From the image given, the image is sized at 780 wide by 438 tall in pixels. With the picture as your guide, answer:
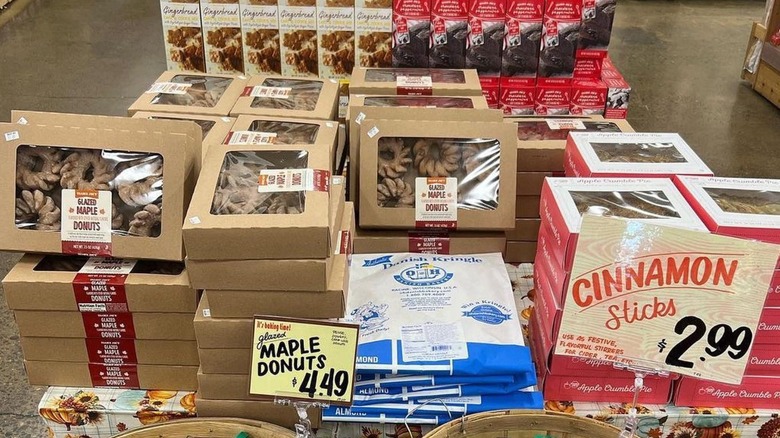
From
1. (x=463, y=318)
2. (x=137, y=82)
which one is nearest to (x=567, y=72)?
(x=463, y=318)

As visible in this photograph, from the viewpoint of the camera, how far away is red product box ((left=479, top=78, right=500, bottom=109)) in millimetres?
2565

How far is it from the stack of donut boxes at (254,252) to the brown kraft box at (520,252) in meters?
0.51

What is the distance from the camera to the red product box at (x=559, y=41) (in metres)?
2.45

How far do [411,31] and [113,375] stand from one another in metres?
1.62

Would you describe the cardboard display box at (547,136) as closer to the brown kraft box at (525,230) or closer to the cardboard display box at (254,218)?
the brown kraft box at (525,230)

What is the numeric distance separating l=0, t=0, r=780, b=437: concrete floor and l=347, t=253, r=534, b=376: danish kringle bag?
69.7 inches

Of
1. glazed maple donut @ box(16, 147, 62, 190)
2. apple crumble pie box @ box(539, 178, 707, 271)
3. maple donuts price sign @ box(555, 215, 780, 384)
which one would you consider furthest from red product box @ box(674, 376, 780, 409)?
glazed maple donut @ box(16, 147, 62, 190)

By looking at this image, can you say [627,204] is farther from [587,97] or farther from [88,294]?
[587,97]

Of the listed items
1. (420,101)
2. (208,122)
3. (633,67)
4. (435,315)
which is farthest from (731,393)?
(633,67)

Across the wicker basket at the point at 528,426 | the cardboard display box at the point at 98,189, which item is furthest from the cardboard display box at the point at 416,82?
the wicker basket at the point at 528,426

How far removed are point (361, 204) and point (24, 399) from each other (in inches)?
53.9

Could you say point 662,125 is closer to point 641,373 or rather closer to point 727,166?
point 727,166

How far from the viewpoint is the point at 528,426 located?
127 cm

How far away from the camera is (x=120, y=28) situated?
629 cm
